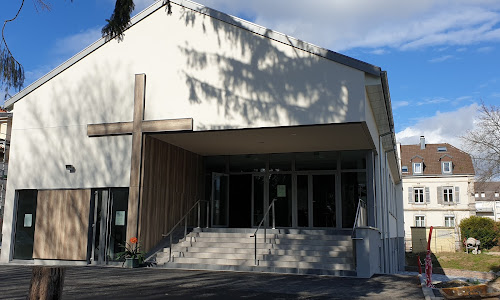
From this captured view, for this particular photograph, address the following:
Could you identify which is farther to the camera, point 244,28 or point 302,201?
point 302,201

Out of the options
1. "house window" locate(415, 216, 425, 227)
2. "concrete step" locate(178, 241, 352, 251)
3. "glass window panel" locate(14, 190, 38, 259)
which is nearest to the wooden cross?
"concrete step" locate(178, 241, 352, 251)

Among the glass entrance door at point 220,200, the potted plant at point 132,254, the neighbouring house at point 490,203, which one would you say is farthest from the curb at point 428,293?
the neighbouring house at point 490,203

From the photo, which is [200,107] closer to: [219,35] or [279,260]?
[219,35]

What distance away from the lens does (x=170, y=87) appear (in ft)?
44.2

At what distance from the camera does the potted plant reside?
493 inches

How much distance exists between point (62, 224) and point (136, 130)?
3.71 metres

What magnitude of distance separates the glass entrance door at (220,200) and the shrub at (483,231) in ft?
93.9

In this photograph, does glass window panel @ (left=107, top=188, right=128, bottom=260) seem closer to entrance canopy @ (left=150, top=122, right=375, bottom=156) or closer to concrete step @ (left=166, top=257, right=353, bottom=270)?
concrete step @ (left=166, top=257, right=353, bottom=270)

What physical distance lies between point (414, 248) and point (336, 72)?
91.3 feet

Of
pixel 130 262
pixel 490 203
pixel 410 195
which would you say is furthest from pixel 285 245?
pixel 490 203

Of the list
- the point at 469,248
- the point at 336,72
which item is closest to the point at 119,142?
the point at 336,72

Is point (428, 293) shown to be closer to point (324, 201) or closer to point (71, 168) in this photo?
point (324, 201)

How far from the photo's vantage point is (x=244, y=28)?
1275 cm

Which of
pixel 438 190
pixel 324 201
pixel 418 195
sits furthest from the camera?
pixel 418 195
